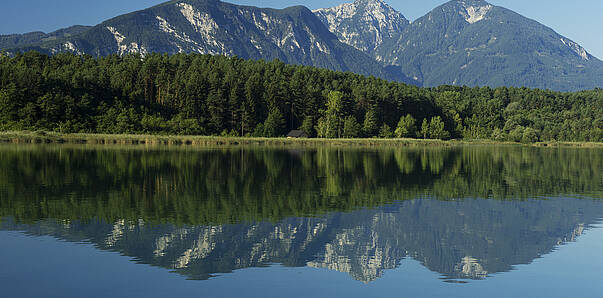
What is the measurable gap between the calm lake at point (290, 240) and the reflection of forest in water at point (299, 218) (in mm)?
88

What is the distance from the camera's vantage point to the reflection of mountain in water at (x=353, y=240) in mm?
17781

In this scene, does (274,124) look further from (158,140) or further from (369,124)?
(158,140)

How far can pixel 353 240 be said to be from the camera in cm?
2108

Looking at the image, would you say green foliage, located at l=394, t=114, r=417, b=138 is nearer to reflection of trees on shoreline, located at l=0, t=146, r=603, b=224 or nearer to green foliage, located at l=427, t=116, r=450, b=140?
green foliage, located at l=427, t=116, r=450, b=140

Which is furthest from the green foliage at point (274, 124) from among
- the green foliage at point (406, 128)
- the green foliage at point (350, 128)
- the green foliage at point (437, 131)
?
the green foliage at point (437, 131)

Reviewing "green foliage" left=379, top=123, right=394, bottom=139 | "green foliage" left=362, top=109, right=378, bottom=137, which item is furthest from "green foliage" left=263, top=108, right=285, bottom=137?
"green foliage" left=379, top=123, right=394, bottom=139

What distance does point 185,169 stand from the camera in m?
49.3

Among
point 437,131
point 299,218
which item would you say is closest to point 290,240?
point 299,218

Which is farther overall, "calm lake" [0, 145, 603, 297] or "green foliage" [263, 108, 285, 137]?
"green foliage" [263, 108, 285, 137]

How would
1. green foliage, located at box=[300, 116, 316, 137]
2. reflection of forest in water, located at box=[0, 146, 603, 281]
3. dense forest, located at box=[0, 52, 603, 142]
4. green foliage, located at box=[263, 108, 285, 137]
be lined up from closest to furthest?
reflection of forest in water, located at box=[0, 146, 603, 281], dense forest, located at box=[0, 52, 603, 142], green foliage, located at box=[263, 108, 285, 137], green foliage, located at box=[300, 116, 316, 137]

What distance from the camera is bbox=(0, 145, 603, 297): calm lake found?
15.6 metres

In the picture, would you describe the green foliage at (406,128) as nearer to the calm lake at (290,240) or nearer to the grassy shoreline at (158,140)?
the grassy shoreline at (158,140)

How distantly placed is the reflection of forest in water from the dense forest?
314ft

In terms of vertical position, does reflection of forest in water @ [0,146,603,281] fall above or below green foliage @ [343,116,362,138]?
below
